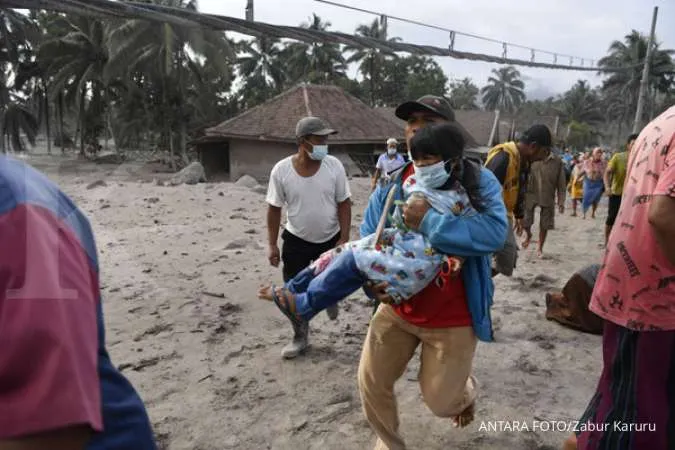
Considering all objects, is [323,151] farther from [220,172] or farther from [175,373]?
[220,172]

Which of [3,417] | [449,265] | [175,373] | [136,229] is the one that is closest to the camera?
[3,417]

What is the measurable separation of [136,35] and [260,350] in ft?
78.2

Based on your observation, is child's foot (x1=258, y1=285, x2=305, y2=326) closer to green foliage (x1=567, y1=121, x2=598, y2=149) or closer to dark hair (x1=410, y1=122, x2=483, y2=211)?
dark hair (x1=410, y1=122, x2=483, y2=211)

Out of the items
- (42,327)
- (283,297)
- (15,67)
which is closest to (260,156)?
(283,297)

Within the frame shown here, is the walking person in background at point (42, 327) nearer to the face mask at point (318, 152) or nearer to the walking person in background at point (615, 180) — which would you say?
the face mask at point (318, 152)

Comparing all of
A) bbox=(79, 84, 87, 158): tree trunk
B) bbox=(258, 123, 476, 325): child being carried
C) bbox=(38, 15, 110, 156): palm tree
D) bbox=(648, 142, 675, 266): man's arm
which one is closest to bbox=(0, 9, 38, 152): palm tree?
bbox=(38, 15, 110, 156): palm tree

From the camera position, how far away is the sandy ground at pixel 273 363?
9.66 ft

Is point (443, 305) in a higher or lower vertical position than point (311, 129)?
lower

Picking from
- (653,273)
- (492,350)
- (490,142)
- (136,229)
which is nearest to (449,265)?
(653,273)

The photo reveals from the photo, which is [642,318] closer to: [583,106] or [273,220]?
[273,220]

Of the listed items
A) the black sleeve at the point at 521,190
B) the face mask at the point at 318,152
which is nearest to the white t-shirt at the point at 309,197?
the face mask at the point at 318,152

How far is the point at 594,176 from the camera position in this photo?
34.6 feet

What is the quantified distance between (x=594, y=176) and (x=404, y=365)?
31.5 feet

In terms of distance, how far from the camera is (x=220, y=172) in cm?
2664
